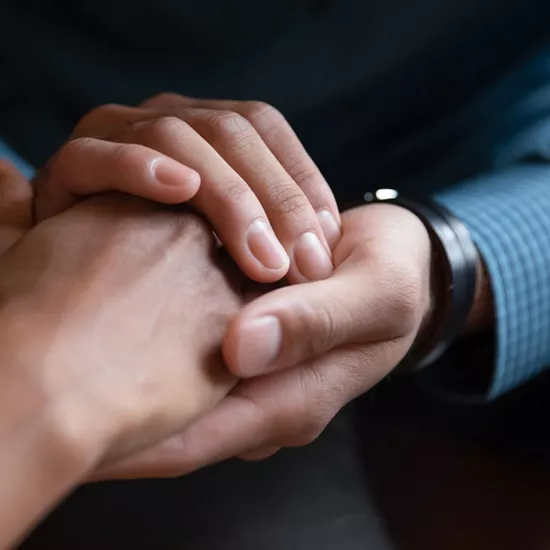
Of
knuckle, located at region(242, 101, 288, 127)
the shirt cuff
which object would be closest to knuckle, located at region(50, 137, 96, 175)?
knuckle, located at region(242, 101, 288, 127)

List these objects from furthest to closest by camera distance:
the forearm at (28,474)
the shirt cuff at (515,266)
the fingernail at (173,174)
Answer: the shirt cuff at (515,266) < the fingernail at (173,174) < the forearm at (28,474)

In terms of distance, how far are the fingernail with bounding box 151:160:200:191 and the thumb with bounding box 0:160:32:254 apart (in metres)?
0.11

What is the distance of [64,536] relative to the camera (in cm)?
49

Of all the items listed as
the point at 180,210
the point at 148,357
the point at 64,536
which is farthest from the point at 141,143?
the point at 64,536

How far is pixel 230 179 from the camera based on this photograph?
0.44m

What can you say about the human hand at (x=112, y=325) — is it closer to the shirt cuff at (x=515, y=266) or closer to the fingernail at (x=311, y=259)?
the fingernail at (x=311, y=259)

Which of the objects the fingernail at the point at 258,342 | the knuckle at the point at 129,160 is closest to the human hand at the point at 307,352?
the fingernail at the point at 258,342

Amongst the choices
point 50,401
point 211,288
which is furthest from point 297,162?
point 50,401

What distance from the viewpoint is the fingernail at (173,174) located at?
1.40 ft

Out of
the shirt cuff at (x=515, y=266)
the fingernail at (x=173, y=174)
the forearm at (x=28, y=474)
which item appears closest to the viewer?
the forearm at (x=28, y=474)

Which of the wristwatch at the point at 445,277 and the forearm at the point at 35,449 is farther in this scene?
the wristwatch at the point at 445,277

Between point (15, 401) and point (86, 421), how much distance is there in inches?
1.2

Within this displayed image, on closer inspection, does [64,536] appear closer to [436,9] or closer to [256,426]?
[256,426]

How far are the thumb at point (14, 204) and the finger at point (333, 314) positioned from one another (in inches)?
7.1
